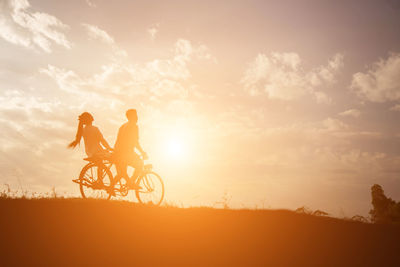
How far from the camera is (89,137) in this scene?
10680mm

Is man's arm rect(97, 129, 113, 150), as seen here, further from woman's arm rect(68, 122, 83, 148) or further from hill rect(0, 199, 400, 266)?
hill rect(0, 199, 400, 266)

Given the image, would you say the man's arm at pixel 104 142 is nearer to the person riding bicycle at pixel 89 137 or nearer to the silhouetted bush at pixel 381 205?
the person riding bicycle at pixel 89 137

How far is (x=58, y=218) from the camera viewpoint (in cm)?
812

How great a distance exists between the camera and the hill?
22.8ft

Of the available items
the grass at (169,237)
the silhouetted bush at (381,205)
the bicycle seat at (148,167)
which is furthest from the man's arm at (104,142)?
the silhouetted bush at (381,205)

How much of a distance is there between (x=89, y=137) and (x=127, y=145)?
123cm

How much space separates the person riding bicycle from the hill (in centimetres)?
181

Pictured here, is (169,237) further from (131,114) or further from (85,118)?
(85,118)

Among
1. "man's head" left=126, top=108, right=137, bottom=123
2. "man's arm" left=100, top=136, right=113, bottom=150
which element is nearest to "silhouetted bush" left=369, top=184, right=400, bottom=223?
"man's head" left=126, top=108, right=137, bottom=123

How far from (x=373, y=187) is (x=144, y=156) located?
26651 millimetres

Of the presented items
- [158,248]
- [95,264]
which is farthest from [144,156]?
[95,264]

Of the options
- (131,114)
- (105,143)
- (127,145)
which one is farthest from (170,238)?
(131,114)

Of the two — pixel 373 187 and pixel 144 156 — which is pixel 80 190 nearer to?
pixel 144 156

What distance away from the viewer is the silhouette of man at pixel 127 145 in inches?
433
